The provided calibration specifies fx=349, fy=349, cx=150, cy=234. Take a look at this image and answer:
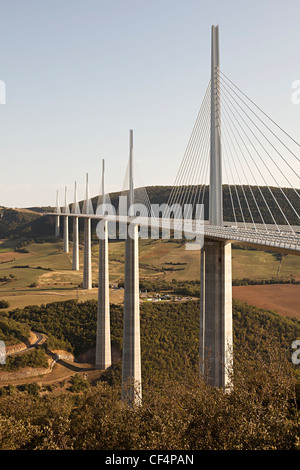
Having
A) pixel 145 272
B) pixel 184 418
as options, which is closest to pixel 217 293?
pixel 184 418

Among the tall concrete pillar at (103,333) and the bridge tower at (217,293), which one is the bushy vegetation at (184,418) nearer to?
the bridge tower at (217,293)

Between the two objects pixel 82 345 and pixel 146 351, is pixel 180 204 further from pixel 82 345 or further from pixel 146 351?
pixel 82 345

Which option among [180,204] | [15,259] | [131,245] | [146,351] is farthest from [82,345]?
[15,259]

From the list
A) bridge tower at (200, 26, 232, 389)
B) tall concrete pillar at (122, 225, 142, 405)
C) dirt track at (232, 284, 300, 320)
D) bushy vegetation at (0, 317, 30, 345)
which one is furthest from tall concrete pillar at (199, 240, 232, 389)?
dirt track at (232, 284, 300, 320)

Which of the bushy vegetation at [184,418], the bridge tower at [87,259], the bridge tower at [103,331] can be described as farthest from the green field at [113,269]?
the bushy vegetation at [184,418]

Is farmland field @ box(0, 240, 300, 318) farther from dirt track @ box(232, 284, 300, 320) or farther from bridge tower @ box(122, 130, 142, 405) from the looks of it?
bridge tower @ box(122, 130, 142, 405)

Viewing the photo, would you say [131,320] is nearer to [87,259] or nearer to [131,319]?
[131,319]
